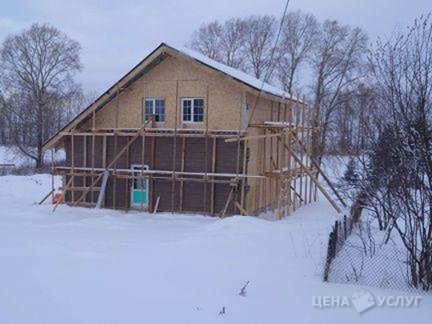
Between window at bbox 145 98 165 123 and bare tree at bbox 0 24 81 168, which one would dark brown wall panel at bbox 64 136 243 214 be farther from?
bare tree at bbox 0 24 81 168

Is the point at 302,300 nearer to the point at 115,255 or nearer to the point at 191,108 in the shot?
the point at 115,255

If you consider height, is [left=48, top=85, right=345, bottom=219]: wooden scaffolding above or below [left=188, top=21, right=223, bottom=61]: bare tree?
below

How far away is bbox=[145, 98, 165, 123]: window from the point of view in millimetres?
19078

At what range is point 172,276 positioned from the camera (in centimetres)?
849

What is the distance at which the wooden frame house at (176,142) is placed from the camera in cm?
1797

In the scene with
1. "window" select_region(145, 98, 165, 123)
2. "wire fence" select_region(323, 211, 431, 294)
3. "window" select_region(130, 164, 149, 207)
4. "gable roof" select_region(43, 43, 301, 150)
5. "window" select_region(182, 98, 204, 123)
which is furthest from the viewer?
"window" select_region(130, 164, 149, 207)

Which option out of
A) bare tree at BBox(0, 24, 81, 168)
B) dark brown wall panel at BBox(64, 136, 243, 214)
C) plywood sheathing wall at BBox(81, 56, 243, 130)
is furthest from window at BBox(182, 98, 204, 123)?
bare tree at BBox(0, 24, 81, 168)

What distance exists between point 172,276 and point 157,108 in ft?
38.1

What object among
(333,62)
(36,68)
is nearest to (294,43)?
(333,62)

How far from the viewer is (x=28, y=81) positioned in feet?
140

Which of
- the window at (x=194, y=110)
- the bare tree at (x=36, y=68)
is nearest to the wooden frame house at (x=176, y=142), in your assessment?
the window at (x=194, y=110)

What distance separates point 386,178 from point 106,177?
12491mm

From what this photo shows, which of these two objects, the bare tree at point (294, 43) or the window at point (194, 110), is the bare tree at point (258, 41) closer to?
the bare tree at point (294, 43)

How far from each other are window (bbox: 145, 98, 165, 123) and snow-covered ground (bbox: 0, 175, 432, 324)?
5.80 m
